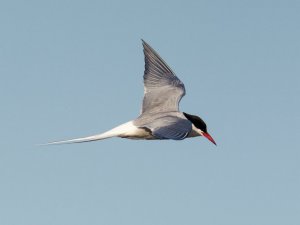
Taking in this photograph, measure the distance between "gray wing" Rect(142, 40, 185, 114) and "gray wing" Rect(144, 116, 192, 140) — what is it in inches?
49.3

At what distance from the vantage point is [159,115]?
11.6 m

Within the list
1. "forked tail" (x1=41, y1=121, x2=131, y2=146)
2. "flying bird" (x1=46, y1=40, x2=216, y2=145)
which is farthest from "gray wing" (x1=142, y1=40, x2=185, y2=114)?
"forked tail" (x1=41, y1=121, x2=131, y2=146)

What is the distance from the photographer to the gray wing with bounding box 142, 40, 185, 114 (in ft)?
40.6

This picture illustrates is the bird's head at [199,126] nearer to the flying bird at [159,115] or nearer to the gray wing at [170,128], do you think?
the flying bird at [159,115]

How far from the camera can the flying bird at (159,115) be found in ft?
32.9

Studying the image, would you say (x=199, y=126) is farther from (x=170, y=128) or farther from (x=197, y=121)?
(x=170, y=128)

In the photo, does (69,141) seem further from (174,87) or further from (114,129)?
(174,87)

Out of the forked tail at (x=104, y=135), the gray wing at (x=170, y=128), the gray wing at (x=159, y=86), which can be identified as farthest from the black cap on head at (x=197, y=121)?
the forked tail at (x=104, y=135)

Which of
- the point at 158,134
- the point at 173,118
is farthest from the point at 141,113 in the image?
the point at 158,134

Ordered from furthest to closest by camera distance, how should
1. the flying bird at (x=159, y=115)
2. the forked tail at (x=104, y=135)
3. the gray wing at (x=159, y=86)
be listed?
the gray wing at (x=159, y=86) < the forked tail at (x=104, y=135) < the flying bird at (x=159, y=115)

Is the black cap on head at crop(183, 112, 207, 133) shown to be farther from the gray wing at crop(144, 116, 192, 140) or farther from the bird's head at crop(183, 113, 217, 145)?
the gray wing at crop(144, 116, 192, 140)

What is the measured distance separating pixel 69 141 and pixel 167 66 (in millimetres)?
3173

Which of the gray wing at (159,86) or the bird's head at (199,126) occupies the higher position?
the gray wing at (159,86)

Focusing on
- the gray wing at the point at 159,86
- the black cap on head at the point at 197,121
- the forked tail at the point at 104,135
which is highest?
the gray wing at the point at 159,86
